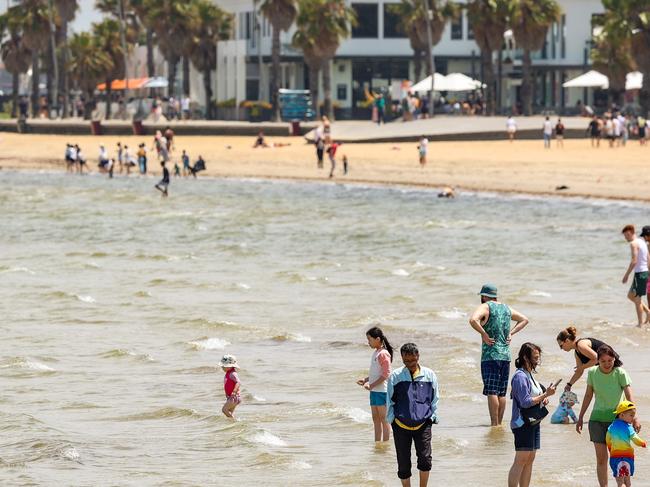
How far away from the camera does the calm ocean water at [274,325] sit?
15.6 meters

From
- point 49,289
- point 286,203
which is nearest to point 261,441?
point 49,289

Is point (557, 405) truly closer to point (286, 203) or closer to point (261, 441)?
point (261, 441)

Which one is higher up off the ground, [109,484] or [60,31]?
[60,31]

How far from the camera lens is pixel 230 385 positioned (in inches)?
664

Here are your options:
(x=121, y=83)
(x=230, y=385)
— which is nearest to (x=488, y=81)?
(x=121, y=83)

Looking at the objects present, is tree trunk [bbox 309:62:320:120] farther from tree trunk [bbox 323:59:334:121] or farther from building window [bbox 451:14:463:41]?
building window [bbox 451:14:463:41]

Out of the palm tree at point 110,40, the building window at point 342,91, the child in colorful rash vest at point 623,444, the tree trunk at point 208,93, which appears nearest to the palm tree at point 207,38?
the tree trunk at point 208,93

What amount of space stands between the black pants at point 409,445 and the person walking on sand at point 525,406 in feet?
2.40

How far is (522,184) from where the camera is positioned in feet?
178

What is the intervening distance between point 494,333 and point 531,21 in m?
63.6

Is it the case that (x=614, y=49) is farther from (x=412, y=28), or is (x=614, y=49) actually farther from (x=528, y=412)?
(x=528, y=412)

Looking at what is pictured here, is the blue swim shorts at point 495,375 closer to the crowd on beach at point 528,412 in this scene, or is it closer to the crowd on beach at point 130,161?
the crowd on beach at point 528,412

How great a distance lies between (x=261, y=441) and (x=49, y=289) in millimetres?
14724

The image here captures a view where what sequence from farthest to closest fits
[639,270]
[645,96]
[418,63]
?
[418,63] → [645,96] → [639,270]
